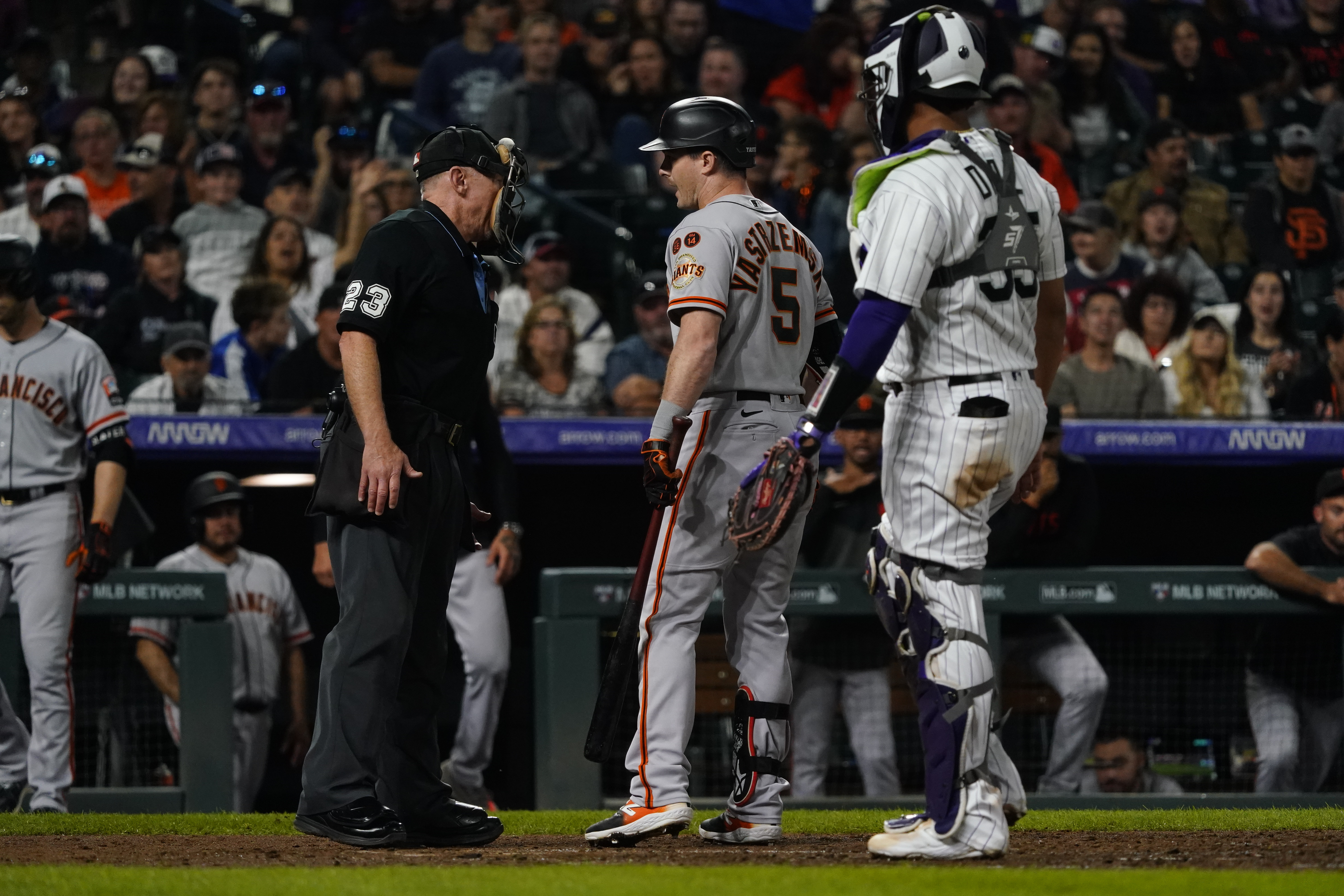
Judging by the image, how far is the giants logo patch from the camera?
4121 mm

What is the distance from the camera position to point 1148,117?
11.7 metres

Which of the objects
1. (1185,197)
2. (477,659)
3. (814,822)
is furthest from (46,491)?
(1185,197)

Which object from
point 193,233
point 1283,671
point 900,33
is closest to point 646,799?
point 900,33

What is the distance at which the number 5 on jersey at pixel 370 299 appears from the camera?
4020 mm

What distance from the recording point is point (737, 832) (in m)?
4.19

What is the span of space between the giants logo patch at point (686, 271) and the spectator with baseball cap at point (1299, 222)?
6.66 metres

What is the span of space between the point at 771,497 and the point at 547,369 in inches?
174

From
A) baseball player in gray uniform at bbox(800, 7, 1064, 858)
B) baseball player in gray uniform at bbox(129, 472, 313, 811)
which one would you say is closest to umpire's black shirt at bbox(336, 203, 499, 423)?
baseball player in gray uniform at bbox(800, 7, 1064, 858)

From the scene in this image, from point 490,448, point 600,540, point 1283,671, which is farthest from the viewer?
point 600,540

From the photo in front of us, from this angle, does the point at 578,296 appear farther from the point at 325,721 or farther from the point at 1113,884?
the point at 1113,884

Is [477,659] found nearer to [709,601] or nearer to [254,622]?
[254,622]

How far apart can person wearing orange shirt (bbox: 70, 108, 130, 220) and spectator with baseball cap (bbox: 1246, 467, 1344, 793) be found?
6.73m

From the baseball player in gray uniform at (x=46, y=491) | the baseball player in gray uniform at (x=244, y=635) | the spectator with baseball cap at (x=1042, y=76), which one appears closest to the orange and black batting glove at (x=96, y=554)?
the baseball player in gray uniform at (x=46, y=491)

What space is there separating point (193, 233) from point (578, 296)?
221 centimetres
